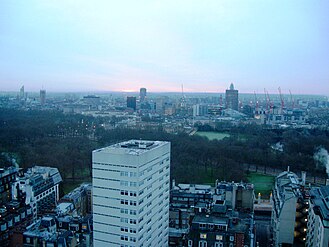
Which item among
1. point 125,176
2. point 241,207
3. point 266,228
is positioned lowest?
point 266,228

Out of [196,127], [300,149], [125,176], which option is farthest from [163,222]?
[196,127]

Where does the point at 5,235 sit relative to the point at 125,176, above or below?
below

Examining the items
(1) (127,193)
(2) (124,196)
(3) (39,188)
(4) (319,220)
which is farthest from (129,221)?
(3) (39,188)

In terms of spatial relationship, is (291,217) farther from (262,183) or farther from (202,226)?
(262,183)

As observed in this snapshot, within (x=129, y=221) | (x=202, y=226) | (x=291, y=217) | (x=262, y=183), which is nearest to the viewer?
(x=129, y=221)

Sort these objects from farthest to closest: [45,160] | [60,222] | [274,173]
Result: [274,173], [45,160], [60,222]

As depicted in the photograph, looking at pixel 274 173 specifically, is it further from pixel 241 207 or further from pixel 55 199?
pixel 55 199
